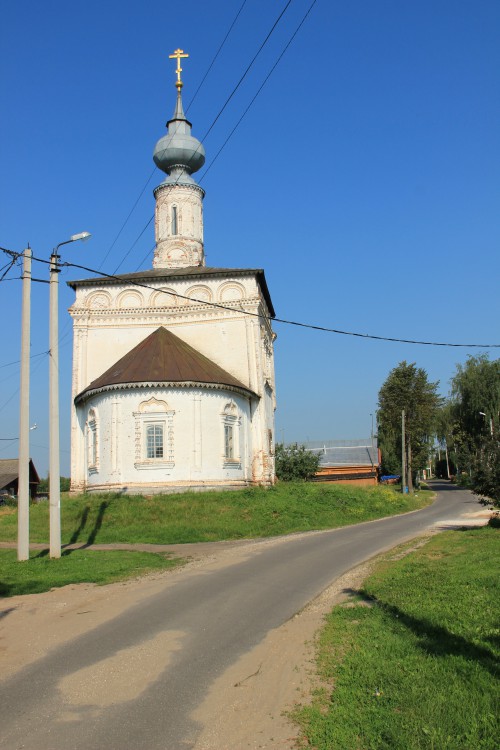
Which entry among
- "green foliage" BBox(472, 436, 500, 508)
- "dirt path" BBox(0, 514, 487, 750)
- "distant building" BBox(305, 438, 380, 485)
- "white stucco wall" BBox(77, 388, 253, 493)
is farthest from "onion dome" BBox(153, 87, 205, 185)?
"dirt path" BBox(0, 514, 487, 750)

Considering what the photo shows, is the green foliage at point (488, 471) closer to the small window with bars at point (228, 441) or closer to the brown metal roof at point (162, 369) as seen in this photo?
the small window with bars at point (228, 441)

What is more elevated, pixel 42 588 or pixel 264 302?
pixel 264 302

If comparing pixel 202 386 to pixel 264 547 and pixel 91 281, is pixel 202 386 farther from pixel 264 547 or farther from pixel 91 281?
pixel 264 547

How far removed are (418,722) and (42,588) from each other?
28.7 ft

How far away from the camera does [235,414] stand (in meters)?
30.8

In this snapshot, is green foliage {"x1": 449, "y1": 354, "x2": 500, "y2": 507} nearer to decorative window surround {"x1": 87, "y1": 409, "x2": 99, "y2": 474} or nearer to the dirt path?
decorative window surround {"x1": 87, "y1": 409, "x2": 99, "y2": 474}

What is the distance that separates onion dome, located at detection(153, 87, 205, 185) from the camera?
37.8 meters

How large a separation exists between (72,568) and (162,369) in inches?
620

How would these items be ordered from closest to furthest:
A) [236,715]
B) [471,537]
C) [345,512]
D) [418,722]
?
[418,722], [236,715], [471,537], [345,512]

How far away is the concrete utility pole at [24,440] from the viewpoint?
15.5m

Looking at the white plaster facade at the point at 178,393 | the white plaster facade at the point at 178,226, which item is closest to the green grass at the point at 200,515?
the white plaster facade at the point at 178,393

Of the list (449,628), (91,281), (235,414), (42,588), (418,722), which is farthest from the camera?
(91,281)

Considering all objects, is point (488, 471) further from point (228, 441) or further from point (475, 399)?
point (475, 399)

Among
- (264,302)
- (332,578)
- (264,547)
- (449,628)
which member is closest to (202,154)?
(264,302)
